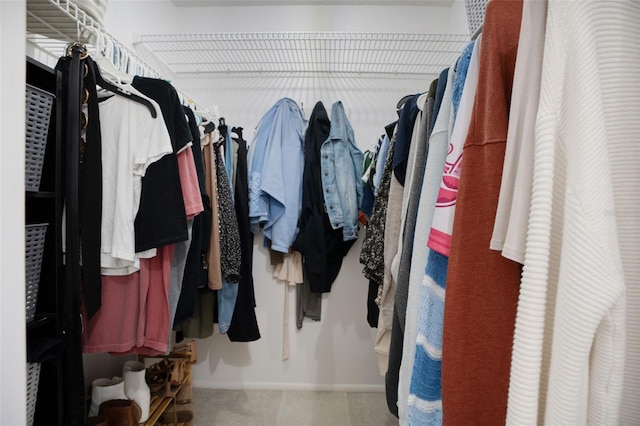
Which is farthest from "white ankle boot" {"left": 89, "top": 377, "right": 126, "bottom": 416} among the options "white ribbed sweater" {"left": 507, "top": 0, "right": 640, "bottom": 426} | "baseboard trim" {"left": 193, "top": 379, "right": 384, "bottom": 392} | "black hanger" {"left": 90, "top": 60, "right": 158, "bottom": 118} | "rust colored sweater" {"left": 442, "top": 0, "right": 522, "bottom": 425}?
"white ribbed sweater" {"left": 507, "top": 0, "right": 640, "bottom": 426}

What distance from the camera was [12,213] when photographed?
1.85 feet

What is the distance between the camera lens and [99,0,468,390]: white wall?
6.19 feet

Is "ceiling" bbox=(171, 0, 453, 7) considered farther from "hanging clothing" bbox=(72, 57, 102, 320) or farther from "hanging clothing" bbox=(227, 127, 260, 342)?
"hanging clothing" bbox=(72, 57, 102, 320)

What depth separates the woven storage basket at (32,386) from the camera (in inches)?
26.5

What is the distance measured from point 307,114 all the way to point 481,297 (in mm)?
1738

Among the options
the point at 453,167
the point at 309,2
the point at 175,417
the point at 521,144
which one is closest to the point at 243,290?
the point at 175,417

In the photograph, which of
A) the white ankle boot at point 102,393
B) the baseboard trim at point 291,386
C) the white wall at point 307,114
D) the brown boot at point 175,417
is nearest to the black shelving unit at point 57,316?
the white ankle boot at point 102,393

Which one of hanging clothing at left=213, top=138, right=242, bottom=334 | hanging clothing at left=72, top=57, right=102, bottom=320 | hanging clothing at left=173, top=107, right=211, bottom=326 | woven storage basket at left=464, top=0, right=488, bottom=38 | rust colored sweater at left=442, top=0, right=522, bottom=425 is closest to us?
rust colored sweater at left=442, top=0, right=522, bottom=425

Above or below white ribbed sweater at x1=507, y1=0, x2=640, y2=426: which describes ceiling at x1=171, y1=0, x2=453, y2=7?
above

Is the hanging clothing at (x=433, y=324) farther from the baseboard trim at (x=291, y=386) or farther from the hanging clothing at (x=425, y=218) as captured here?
the baseboard trim at (x=291, y=386)

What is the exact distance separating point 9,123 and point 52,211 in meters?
0.31

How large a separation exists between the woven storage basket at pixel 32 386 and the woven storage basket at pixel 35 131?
0.41m

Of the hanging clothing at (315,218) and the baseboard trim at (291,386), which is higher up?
the hanging clothing at (315,218)

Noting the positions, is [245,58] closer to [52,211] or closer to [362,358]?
[52,211]
